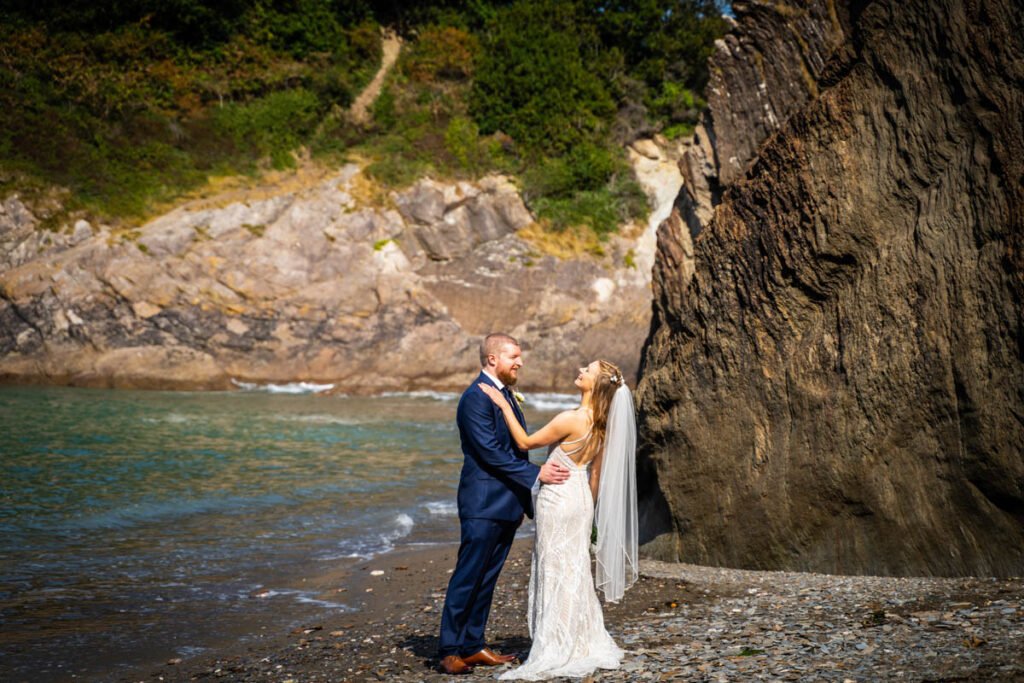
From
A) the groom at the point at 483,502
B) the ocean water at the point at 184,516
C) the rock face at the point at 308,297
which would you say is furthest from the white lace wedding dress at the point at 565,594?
the rock face at the point at 308,297

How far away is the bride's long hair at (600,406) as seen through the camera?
6398 millimetres

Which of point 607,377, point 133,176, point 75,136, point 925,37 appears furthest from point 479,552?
point 75,136

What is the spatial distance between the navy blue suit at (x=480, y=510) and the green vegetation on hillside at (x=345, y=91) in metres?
31.5

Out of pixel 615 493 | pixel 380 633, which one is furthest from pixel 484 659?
pixel 380 633

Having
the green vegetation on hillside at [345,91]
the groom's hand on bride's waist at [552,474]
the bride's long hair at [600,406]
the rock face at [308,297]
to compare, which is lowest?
the groom's hand on bride's waist at [552,474]

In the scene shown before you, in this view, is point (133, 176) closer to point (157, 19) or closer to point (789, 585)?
point (157, 19)

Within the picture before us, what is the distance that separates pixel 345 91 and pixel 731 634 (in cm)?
3864

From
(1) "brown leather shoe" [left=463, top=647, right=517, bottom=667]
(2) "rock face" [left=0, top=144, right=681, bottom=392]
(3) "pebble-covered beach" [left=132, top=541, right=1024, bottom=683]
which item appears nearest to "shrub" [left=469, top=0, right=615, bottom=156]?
(2) "rock face" [left=0, top=144, right=681, bottom=392]

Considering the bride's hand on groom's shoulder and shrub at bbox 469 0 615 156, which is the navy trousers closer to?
the bride's hand on groom's shoulder

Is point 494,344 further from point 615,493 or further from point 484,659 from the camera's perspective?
point 484,659

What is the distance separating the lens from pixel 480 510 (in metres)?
6.21

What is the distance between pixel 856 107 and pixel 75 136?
35565 millimetres

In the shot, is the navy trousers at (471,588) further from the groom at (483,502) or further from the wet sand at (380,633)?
the wet sand at (380,633)

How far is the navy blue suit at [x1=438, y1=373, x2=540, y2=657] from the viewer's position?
617 cm
